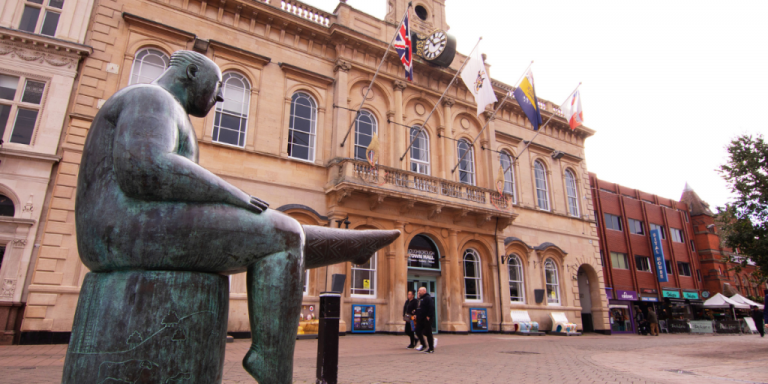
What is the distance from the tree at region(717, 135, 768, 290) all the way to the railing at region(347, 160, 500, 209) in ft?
28.2

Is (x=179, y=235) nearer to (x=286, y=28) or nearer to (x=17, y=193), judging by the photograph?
(x=17, y=193)

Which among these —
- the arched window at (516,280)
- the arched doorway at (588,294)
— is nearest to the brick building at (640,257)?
the arched doorway at (588,294)

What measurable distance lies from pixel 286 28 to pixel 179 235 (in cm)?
1680

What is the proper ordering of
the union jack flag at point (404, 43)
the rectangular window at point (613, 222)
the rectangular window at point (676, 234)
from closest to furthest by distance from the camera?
the union jack flag at point (404, 43), the rectangular window at point (613, 222), the rectangular window at point (676, 234)

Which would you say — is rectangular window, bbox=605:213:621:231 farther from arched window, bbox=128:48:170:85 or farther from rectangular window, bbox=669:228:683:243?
arched window, bbox=128:48:170:85

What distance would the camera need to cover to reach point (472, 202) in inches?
711

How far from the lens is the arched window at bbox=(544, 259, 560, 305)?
829 inches

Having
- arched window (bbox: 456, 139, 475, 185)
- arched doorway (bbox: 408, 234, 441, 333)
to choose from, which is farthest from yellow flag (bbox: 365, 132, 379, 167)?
arched window (bbox: 456, 139, 475, 185)

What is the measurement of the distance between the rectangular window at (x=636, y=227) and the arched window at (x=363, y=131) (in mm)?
26380

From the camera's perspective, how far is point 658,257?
32.9 m

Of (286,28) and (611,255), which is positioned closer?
(286,28)

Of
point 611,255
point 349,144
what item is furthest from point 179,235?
point 611,255

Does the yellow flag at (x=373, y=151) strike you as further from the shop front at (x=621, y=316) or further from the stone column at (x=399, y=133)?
the shop front at (x=621, y=316)

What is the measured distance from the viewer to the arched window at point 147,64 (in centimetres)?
1347
